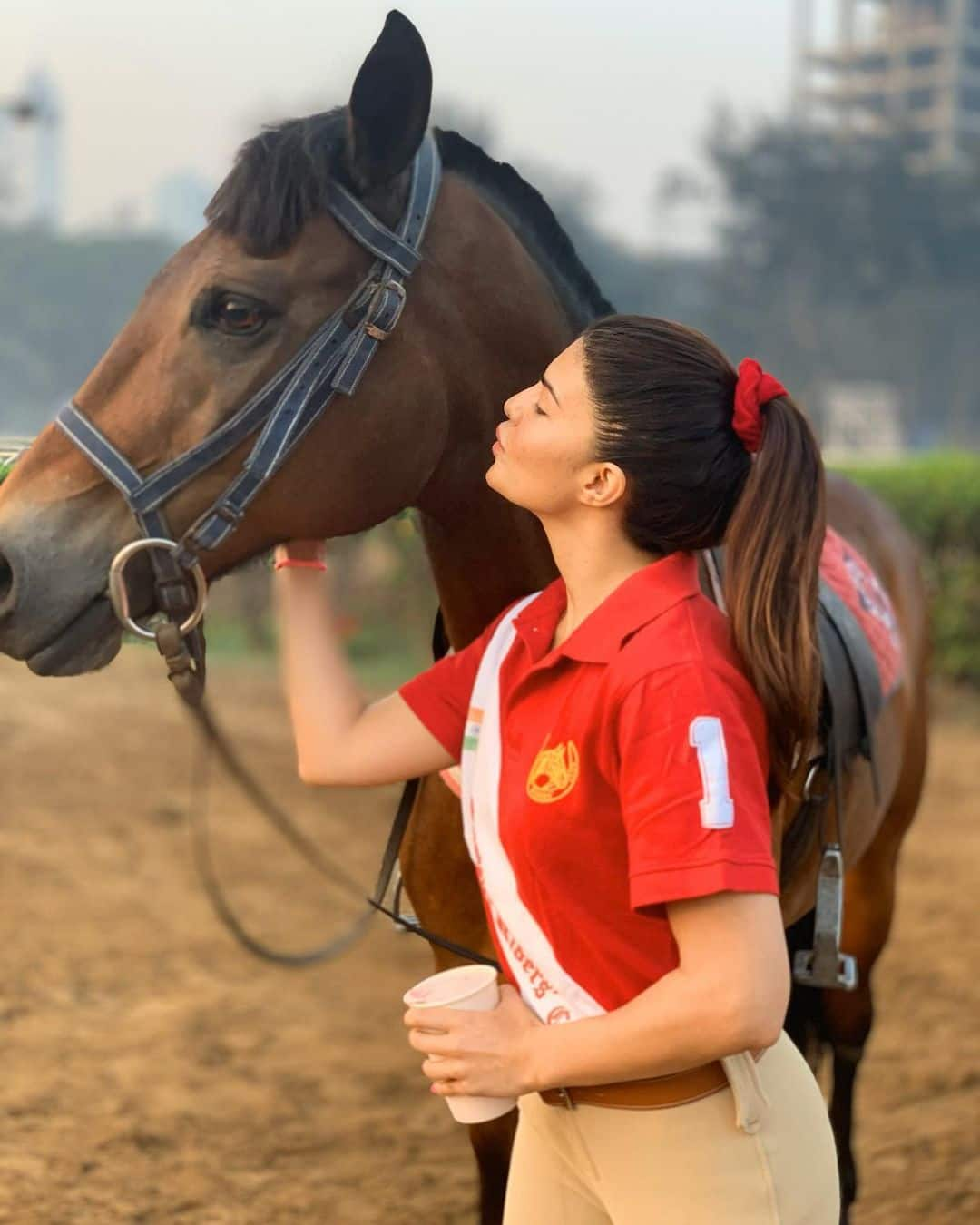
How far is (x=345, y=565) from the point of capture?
11.9 meters

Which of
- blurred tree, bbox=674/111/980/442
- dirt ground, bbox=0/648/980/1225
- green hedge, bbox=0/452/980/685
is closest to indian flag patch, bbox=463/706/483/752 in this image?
dirt ground, bbox=0/648/980/1225

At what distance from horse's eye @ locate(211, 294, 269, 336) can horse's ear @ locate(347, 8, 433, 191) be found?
0.76ft

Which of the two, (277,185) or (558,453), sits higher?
(277,185)

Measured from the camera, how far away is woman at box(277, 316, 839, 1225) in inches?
52.6

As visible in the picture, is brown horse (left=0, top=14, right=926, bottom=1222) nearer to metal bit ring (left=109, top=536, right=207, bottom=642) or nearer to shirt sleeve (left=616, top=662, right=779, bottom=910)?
metal bit ring (left=109, top=536, right=207, bottom=642)

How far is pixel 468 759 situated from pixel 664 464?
0.42m

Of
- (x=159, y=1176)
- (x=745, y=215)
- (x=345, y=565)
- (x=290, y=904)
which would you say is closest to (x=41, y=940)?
(x=290, y=904)

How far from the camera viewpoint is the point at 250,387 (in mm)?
1829

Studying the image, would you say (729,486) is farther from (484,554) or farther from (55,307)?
(55,307)

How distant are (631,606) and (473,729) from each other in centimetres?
29

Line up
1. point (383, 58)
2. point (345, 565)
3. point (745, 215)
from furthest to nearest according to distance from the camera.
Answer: point (745, 215), point (345, 565), point (383, 58)

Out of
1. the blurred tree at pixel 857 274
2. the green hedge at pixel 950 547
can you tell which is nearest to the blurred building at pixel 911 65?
the blurred tree at pixel 857 274

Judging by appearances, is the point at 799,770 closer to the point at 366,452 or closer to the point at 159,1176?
the point at 366,452

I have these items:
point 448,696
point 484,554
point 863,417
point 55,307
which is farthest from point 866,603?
point 863,417
